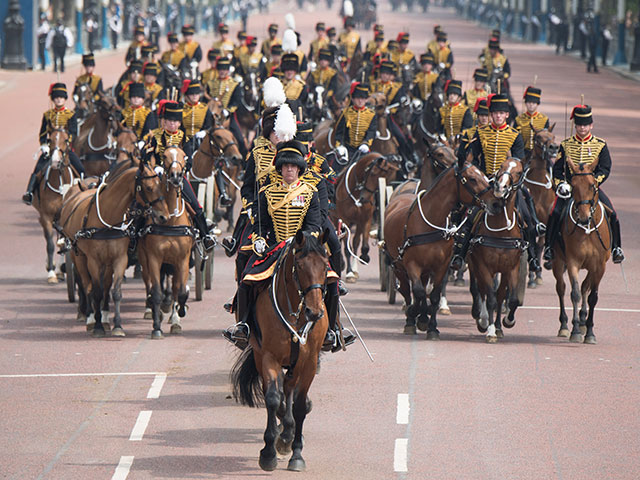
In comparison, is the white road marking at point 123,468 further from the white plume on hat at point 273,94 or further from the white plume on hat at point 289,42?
the white plume on hat at point 289,42

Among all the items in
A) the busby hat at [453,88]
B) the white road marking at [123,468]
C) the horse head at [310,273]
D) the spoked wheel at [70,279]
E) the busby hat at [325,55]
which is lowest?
the spoked wheel at [70,279]

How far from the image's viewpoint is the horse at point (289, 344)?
11172 mm

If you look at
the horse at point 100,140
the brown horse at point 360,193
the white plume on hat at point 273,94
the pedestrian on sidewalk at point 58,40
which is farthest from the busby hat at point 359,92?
the pedestrian on sidewalk at point 58,40

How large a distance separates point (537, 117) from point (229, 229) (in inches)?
244

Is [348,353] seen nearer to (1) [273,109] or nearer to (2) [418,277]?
(2) [418,277]

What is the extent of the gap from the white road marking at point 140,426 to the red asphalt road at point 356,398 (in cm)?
5

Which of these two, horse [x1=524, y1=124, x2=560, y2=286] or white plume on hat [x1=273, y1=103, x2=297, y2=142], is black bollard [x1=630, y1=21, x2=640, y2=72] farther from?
white plume on hat [x1=273, y1=103, x2=297, y2=142]

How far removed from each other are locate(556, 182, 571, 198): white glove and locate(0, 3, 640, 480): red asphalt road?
1709 mm

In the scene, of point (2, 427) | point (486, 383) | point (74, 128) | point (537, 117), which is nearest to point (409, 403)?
point (486, 383)

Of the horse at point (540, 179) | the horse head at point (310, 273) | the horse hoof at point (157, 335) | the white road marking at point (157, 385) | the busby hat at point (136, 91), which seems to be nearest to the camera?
the horse head at point (310, 273)

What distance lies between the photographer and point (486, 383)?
14812 mm

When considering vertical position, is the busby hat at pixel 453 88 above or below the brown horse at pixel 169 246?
above

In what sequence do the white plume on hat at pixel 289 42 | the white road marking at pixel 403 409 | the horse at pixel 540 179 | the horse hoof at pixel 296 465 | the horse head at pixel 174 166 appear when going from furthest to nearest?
the white plume on hat at pixel 289 42
the horse at pixel 540 179
the horse head at pixel 174 166
the white road marking at pixel 403 409
the horse hoof at pixel 296 465

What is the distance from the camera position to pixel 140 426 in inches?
516
